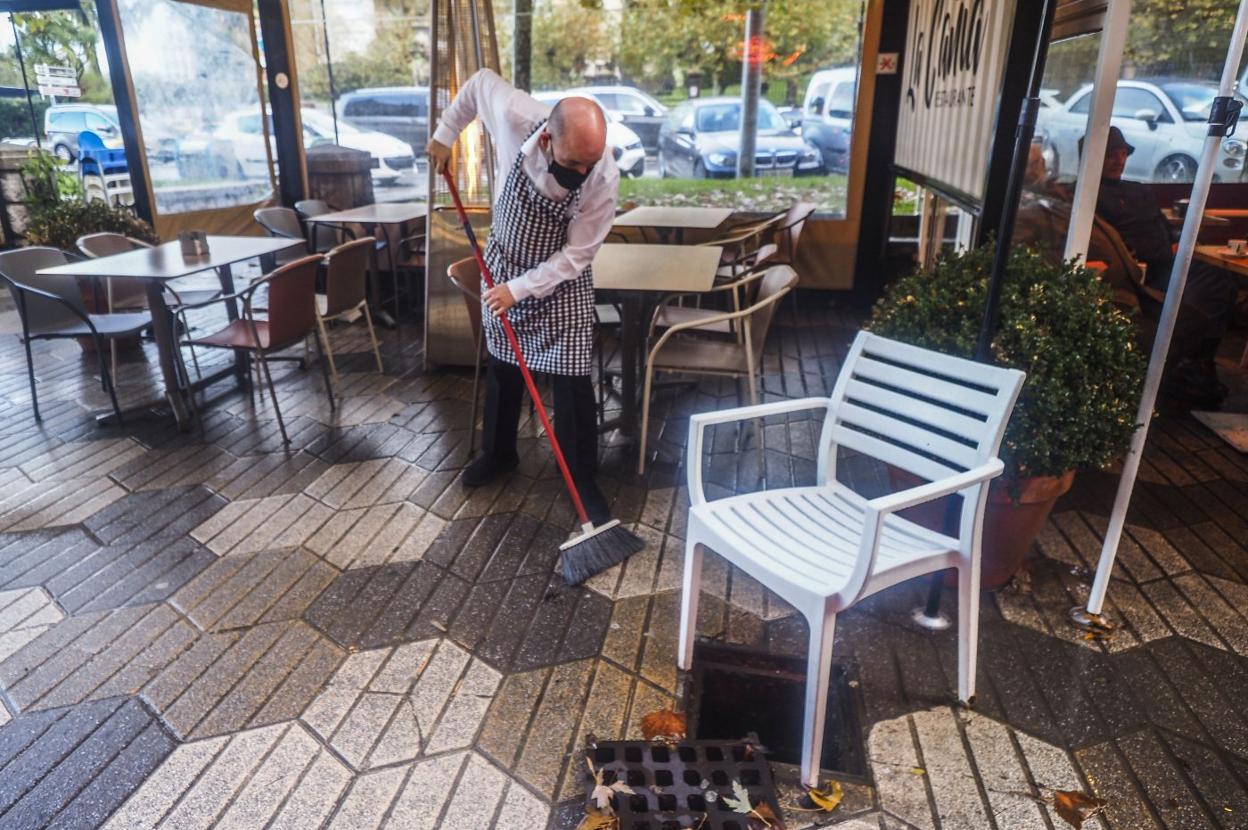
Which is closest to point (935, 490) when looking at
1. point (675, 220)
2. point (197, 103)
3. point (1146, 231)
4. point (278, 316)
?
point (278, 316)

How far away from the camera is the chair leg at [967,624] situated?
2.22 m

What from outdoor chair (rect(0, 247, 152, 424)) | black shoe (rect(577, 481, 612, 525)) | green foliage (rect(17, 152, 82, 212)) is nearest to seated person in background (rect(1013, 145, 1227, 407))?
black shoe (rect(577, 481, 612, 525))

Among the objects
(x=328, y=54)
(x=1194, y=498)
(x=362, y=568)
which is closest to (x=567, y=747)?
(x=362, y=568)

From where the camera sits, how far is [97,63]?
26.1ft

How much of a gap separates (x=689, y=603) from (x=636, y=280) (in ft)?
6.02

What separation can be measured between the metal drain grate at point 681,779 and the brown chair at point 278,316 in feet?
9.47

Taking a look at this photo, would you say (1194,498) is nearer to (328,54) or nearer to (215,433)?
(215,433)

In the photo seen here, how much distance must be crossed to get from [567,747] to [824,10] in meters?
6.87

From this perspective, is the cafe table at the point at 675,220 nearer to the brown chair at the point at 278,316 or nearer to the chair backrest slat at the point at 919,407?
the brown chair at the point at 278,316

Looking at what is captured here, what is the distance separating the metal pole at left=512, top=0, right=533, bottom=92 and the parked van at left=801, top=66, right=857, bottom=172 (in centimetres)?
265

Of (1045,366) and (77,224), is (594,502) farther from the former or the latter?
(77,224)

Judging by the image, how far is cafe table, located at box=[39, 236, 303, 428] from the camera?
4.06 meters

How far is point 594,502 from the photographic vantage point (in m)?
A: 3.46

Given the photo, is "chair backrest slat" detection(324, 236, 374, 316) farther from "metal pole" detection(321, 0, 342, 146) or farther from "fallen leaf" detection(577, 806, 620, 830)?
"metal pole" detection(321, 0, 342, 146)
